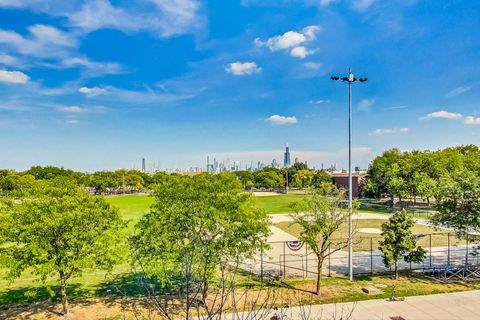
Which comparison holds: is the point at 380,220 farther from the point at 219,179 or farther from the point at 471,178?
the point at 219,179

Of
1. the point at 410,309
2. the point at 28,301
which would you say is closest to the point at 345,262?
the point at 410,309

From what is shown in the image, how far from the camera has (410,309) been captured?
1677 cm

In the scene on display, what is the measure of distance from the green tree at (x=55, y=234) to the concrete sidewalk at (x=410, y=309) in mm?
8881

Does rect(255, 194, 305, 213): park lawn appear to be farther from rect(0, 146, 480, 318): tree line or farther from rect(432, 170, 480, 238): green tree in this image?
rect(0, 146, 480, 318): tree line

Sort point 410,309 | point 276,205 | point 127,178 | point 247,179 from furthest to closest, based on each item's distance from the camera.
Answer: point 247,179, point 127,178, point 276,205, point 410,309

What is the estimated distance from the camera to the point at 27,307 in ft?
58.6

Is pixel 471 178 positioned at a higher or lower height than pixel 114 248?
higher

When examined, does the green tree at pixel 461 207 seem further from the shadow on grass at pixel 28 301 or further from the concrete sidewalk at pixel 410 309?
the shadow on grass at pixel 28 301

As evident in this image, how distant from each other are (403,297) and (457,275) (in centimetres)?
604

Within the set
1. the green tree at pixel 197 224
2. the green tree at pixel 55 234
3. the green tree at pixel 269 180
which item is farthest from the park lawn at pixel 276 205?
the green tree at pixel 269 180

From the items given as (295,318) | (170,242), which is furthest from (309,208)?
(170,242)

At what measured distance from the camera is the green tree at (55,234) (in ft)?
49.1

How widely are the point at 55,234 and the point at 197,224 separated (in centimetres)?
609

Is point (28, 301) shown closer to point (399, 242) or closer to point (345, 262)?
point (345, 262)
